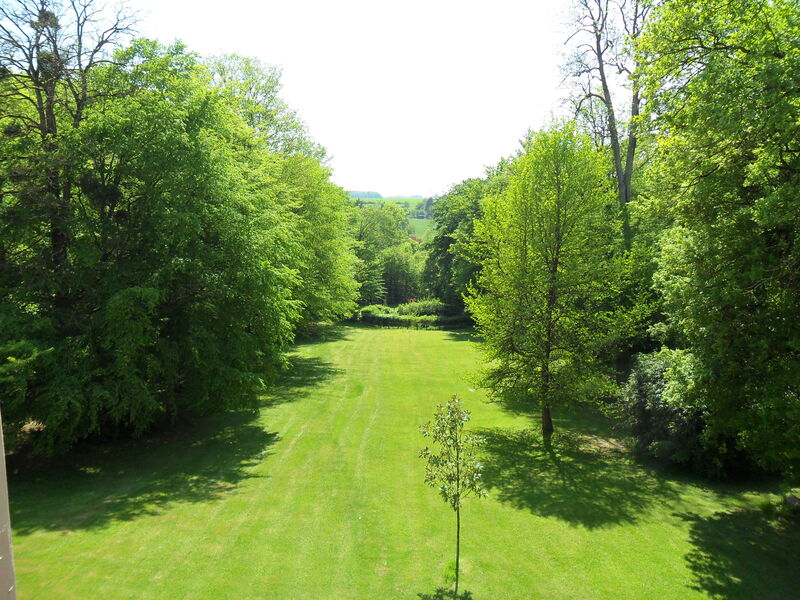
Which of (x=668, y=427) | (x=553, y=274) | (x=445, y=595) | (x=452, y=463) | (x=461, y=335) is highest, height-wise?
(x=553, y=274)

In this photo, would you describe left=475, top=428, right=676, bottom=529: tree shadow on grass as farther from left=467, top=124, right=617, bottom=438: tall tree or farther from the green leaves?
the green leaves

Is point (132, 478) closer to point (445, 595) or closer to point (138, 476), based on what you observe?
point (138, 476)

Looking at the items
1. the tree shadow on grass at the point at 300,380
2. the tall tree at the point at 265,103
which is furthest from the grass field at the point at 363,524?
the tall tree at the point at 265,103

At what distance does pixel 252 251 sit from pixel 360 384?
35.7ft

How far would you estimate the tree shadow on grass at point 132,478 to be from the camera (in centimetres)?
1102

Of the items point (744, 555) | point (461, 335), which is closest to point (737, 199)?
point (744, 555)

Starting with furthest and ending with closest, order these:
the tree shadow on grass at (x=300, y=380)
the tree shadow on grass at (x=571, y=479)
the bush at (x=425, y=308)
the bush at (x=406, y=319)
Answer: the bush at (x=425, y=308) < the bush at (x=406, y=319) < the tree shadow on grass at (x=300, y=380) < the tree shadow on grass at (x=571, y=479)

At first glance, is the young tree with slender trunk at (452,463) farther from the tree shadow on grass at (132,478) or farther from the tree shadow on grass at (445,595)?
the tree shadow on grass at (132,478)

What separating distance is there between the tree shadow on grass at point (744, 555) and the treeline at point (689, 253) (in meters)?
1.54

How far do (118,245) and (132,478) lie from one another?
21.6 feet

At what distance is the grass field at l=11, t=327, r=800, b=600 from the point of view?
8875mm

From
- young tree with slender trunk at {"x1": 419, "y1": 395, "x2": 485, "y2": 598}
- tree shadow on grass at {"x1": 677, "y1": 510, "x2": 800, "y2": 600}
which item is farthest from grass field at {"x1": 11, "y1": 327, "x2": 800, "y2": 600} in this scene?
young tree with slender trunk at {"x1": 419, "y1": 395, "x2": 485, "y2": 598}

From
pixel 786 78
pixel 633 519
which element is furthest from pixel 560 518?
pixel 786 78

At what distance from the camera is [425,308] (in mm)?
54531
